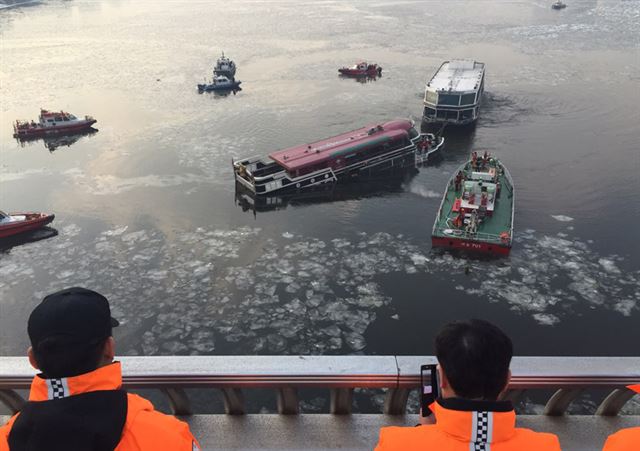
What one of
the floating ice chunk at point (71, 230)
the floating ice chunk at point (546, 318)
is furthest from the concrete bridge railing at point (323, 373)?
the floating ice chunk at point (71, 230)

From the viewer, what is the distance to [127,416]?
9.24ft

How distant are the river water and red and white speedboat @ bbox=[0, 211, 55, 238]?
1.15 meters

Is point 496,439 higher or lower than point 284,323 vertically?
higher

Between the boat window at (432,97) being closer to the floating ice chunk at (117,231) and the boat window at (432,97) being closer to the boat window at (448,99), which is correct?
the boat window at (448,99)

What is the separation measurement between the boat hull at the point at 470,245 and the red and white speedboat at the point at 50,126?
4059 centimetres

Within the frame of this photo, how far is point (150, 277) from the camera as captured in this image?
944 inches

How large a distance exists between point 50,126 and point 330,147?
30.8 metres

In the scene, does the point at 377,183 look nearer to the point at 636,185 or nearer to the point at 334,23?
the point at 636,185

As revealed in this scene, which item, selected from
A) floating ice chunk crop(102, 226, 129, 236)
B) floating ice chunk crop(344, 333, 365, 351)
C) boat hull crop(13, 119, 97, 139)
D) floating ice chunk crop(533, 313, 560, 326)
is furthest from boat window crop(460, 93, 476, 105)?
boat hull crop(13, 119, 97, 139)

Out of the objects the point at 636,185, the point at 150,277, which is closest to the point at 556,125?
the point at 636,185

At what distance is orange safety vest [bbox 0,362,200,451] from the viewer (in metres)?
2.78

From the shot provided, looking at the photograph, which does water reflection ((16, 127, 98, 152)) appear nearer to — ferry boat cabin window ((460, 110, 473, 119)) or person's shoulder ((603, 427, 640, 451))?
ferry boat cabin window ((460, 110, 473, 119))

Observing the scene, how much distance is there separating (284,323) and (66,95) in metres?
58.0

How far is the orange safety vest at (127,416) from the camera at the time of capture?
2.78 meters
